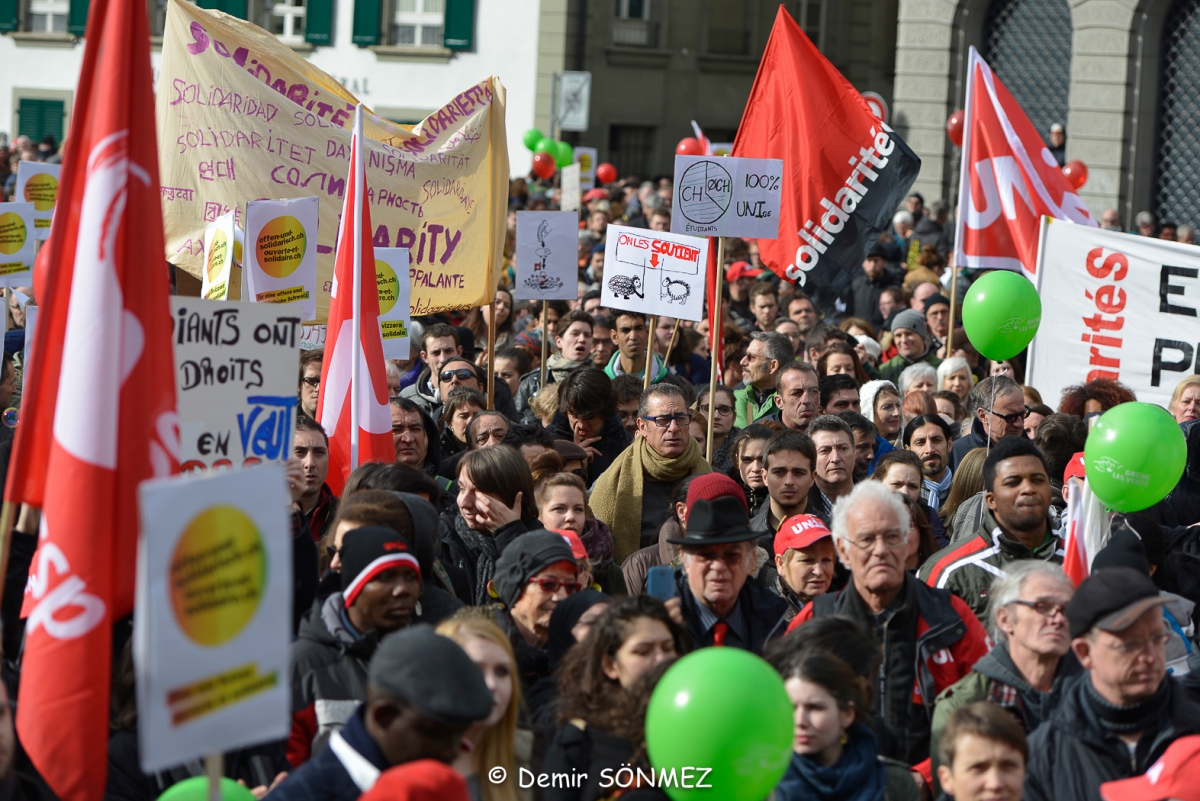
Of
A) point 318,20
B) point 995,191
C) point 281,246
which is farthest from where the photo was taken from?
point 318,20

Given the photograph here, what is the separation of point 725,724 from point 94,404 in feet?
5.87

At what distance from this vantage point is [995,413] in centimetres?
742

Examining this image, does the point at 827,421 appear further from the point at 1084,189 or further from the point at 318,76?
the point at 1084,189

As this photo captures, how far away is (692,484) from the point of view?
541 centimetres

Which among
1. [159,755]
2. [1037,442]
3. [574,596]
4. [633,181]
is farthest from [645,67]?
[159,755]

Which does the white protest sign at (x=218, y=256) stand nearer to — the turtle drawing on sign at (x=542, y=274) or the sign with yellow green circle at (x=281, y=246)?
the sign with yellow green circle at (x=281, y=246)

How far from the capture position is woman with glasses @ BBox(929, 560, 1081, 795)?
4.07m

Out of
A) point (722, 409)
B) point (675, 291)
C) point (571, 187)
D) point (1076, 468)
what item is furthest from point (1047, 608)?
point (571, 187)

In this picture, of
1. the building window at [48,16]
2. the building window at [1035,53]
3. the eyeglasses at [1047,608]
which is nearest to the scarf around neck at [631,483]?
the eyeglasses at [1047,608]

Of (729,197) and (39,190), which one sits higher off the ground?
(39,190)

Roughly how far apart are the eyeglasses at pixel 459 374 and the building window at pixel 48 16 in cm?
2477

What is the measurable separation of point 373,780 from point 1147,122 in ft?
67.6

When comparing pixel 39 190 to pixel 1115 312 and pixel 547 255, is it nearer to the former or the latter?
→ pixel 547 255

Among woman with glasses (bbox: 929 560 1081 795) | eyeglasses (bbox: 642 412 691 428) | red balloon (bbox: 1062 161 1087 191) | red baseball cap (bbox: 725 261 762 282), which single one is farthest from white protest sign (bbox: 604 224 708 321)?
red balloon (bbox: 1062 161 1087 191)
